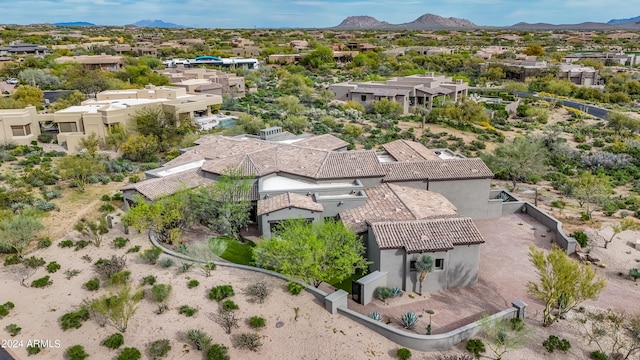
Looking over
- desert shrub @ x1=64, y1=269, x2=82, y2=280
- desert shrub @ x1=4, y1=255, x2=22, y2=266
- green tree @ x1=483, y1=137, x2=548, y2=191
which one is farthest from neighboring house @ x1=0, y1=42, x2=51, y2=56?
green tree @ x1=483, y1=137, x2=548, y2=191

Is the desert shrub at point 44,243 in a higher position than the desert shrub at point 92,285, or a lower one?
higher

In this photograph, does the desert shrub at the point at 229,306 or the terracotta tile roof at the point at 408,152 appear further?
the terracotta tile roof at the point at 408,152

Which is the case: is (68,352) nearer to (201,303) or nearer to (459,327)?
(201,303)

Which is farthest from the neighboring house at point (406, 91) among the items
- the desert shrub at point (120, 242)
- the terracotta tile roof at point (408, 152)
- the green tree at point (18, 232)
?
the green tree at point (18, 232)

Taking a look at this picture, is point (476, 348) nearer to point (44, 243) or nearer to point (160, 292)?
point (160, 292)

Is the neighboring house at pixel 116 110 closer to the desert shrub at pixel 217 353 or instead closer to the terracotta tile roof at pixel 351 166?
the terracotta tile roof at pixel 351 166

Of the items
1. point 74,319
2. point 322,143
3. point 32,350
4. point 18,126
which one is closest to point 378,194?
point 322,143
